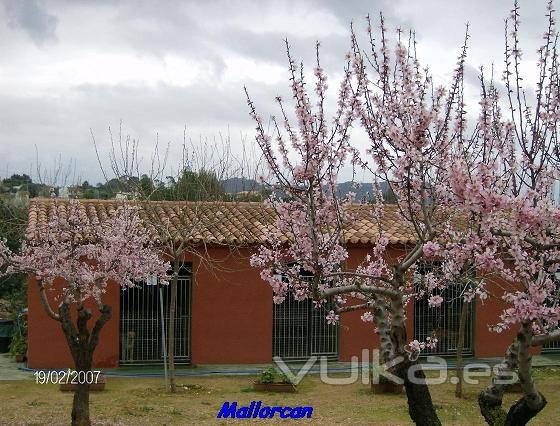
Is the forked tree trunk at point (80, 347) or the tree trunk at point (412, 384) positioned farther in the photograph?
the forked tree trunk at point (80, 347)

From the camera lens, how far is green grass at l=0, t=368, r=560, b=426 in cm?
1012

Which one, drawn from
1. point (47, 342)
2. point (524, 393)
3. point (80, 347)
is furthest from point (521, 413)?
point (47, 342)

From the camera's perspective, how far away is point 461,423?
10.1 m

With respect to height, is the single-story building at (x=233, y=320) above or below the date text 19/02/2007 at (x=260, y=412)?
above

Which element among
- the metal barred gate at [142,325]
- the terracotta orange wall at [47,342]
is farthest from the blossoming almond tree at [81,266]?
the metal barred gate at [142,325]

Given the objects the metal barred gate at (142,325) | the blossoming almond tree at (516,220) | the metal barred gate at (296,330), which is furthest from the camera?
the metal barred gate at (296,330)

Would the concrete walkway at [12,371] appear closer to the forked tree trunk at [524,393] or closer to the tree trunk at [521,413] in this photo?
the forked tree trunk at [524,393]

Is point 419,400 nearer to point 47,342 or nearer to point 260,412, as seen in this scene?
point 260,412

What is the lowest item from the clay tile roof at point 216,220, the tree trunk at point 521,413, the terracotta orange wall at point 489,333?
the terracotta orange wall at point 489,333

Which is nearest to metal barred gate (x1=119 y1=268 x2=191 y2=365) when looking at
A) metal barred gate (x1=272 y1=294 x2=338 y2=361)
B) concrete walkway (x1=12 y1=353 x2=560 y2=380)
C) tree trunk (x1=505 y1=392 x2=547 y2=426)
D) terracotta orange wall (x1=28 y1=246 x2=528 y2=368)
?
concrete walkway (x1=12 y1=353 x2=560 y2=380)

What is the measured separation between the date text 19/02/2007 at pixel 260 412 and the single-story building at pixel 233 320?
138 inches

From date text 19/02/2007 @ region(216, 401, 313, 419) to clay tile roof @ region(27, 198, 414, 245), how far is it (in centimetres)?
340

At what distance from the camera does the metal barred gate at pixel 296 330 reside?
48.3ft

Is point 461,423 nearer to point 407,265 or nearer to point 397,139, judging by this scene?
point 407,265
